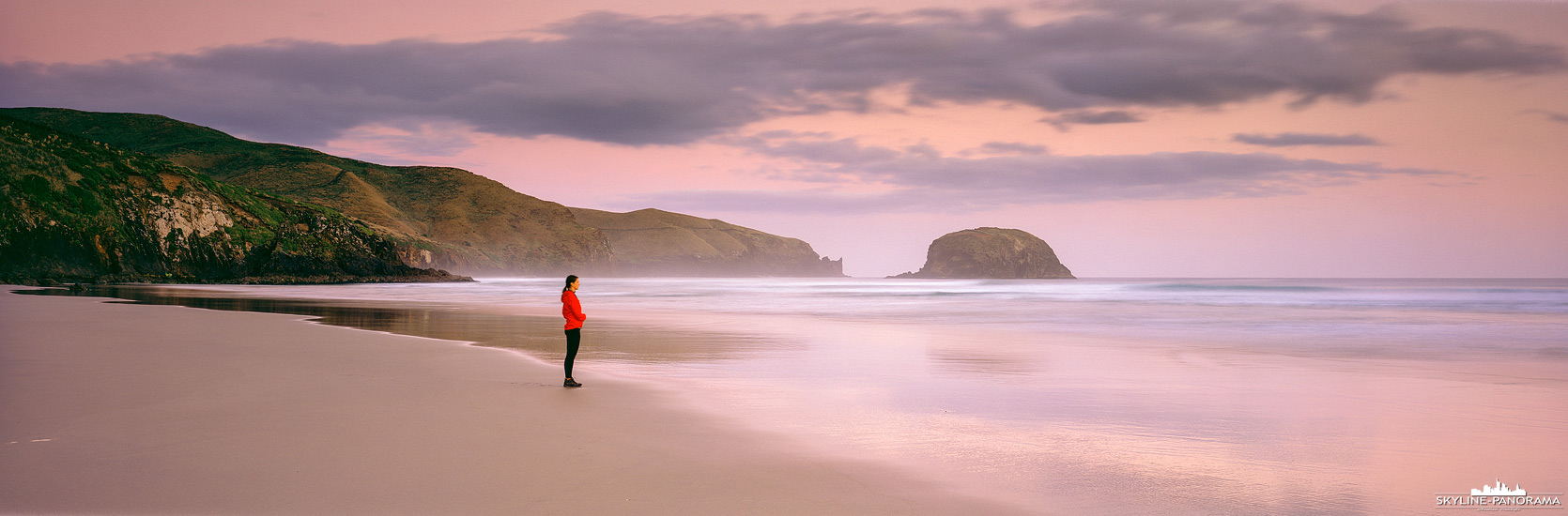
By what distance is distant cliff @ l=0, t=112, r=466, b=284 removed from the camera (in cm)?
6331

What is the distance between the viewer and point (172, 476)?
486 centimetres

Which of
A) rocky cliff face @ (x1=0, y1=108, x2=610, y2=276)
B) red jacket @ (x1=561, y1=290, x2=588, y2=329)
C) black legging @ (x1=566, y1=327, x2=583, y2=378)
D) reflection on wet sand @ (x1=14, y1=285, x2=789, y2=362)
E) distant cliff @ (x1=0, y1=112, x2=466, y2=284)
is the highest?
rocky cliff face @ (x1=0, y1=108, x2=610, y2=276)

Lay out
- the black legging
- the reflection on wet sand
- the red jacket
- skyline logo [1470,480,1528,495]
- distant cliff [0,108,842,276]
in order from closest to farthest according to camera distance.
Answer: skyline logo [1470,480,1528,495], the black legging, the red jacket, the reflection on wet sand, distant cliff [0,108,842,276]

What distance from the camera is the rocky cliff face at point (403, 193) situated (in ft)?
502

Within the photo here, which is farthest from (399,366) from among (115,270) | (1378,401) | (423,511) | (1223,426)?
(115,270)

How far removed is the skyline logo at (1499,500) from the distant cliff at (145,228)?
72017 mm

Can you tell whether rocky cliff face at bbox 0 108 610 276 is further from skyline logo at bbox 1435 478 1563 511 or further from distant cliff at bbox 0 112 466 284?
skyline logo at bbox 1435 478 1563 511

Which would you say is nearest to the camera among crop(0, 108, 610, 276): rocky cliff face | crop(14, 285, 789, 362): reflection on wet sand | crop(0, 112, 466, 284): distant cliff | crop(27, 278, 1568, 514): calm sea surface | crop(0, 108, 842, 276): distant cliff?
crop(27, 278, 1568, 514): calm sea surface

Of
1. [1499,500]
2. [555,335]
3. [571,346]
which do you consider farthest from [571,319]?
[555,335]

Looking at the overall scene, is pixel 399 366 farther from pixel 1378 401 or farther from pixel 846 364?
pixel 1378 401

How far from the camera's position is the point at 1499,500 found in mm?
4785

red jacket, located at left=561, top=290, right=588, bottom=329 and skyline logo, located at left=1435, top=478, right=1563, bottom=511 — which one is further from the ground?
red jacket, located at left=561, top=290, right=588, bottom=329

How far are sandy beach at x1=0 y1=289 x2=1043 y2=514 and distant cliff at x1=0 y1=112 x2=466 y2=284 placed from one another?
62756mm

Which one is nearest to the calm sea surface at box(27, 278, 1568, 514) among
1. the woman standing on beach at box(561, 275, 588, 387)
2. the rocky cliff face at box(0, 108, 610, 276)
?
the woman standing on beach at box(561, 275, 588, 387)
